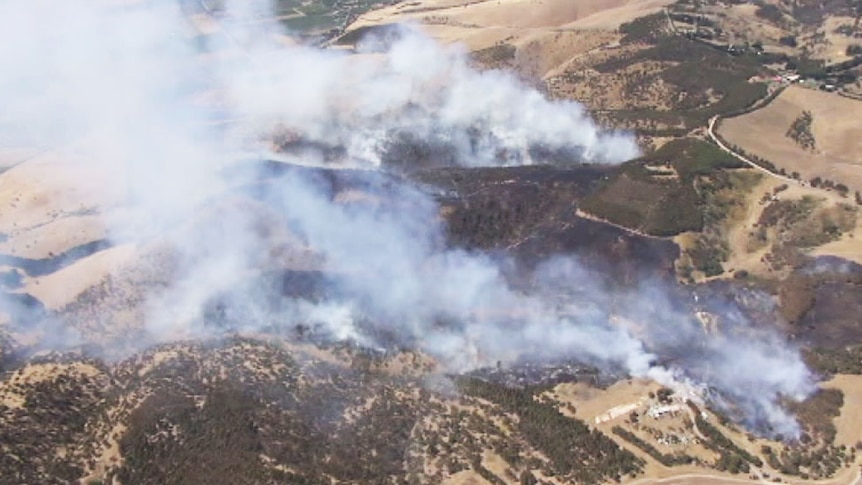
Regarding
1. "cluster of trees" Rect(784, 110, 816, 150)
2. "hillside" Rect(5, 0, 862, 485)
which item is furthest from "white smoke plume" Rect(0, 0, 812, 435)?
"cluster of trees" Rect(784, 110, 816, 150)

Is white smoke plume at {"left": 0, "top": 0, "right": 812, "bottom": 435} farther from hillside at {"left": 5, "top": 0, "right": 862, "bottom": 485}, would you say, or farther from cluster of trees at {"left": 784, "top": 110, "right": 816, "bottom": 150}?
cluster of trees at {"left": 784, "top": 110, "right": 816, "bottom": 150}

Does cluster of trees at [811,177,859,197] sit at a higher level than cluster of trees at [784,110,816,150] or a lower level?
lower

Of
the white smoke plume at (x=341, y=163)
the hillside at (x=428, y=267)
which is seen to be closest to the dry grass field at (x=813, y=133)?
the hillside at (x=428, y=267)

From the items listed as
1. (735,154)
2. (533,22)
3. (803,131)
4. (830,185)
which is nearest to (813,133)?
(803,131)

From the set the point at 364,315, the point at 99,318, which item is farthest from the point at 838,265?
the point at 99,318

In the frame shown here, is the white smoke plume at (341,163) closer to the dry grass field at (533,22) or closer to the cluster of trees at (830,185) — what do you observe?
the dry grass field at (533,22)

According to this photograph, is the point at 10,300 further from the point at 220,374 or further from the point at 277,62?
the point at 277,62

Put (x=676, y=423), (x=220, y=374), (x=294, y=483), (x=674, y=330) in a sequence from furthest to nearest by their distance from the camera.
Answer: (x=674, y=330), (x=220, y=374), (x=676, y=423), (x=294, y=483)
